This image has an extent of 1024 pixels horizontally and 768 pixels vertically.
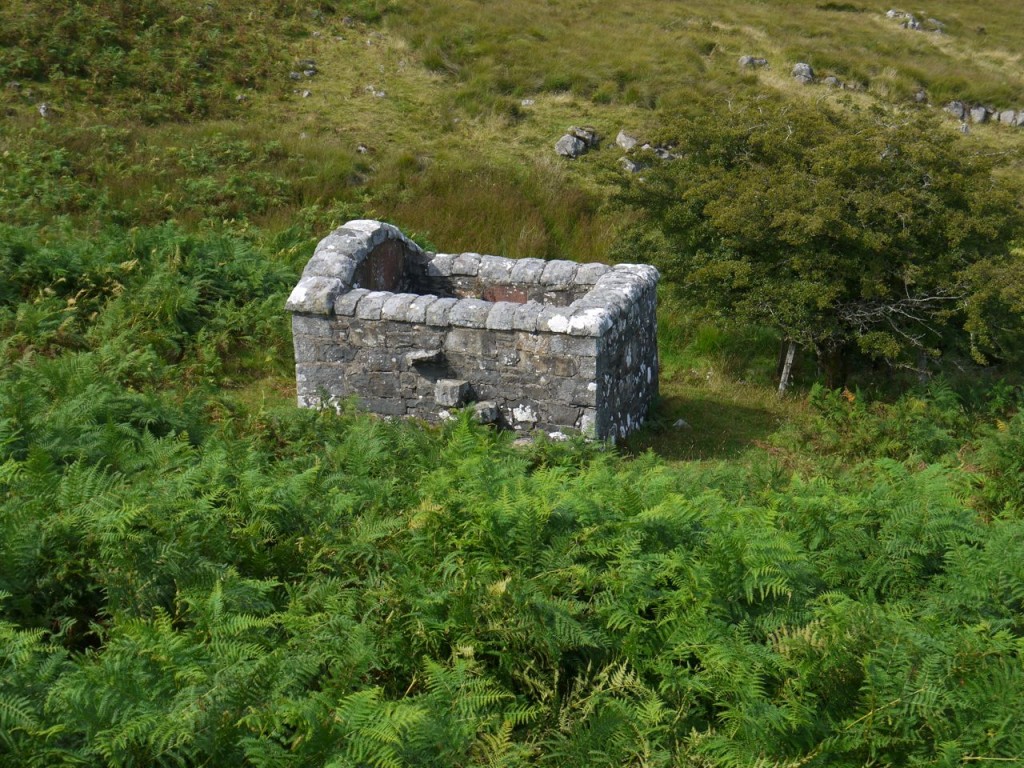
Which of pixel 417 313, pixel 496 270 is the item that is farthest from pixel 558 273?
pixel 417 313

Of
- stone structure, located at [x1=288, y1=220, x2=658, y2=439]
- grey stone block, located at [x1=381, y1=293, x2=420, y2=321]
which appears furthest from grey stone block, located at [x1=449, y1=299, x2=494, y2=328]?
grey stone block, located at [x1=381, y1=293, x2=420, y2=321]

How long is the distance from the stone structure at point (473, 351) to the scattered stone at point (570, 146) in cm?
1021

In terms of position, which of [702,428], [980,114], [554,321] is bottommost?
[702,428]

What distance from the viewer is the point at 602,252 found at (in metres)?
15.0

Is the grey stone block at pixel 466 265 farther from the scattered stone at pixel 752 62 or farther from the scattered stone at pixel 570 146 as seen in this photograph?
the scattered stone at pixel 752 62

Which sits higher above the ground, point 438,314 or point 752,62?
point 438,314

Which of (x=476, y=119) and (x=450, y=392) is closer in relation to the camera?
(x=450, y=392)

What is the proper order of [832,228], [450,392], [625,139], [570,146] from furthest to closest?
[625,139] < [570,146] < [832,228] < [450,392]

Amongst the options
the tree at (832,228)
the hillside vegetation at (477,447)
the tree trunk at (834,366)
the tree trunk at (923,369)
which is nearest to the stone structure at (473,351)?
the hillside vegetation at (477,447)

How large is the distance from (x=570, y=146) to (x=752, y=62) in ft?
31.3

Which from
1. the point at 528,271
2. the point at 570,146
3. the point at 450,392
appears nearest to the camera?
the point at 450,392

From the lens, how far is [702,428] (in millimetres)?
10461

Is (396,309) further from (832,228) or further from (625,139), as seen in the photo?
(625,139)

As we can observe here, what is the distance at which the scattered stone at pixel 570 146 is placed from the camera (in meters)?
19.7
